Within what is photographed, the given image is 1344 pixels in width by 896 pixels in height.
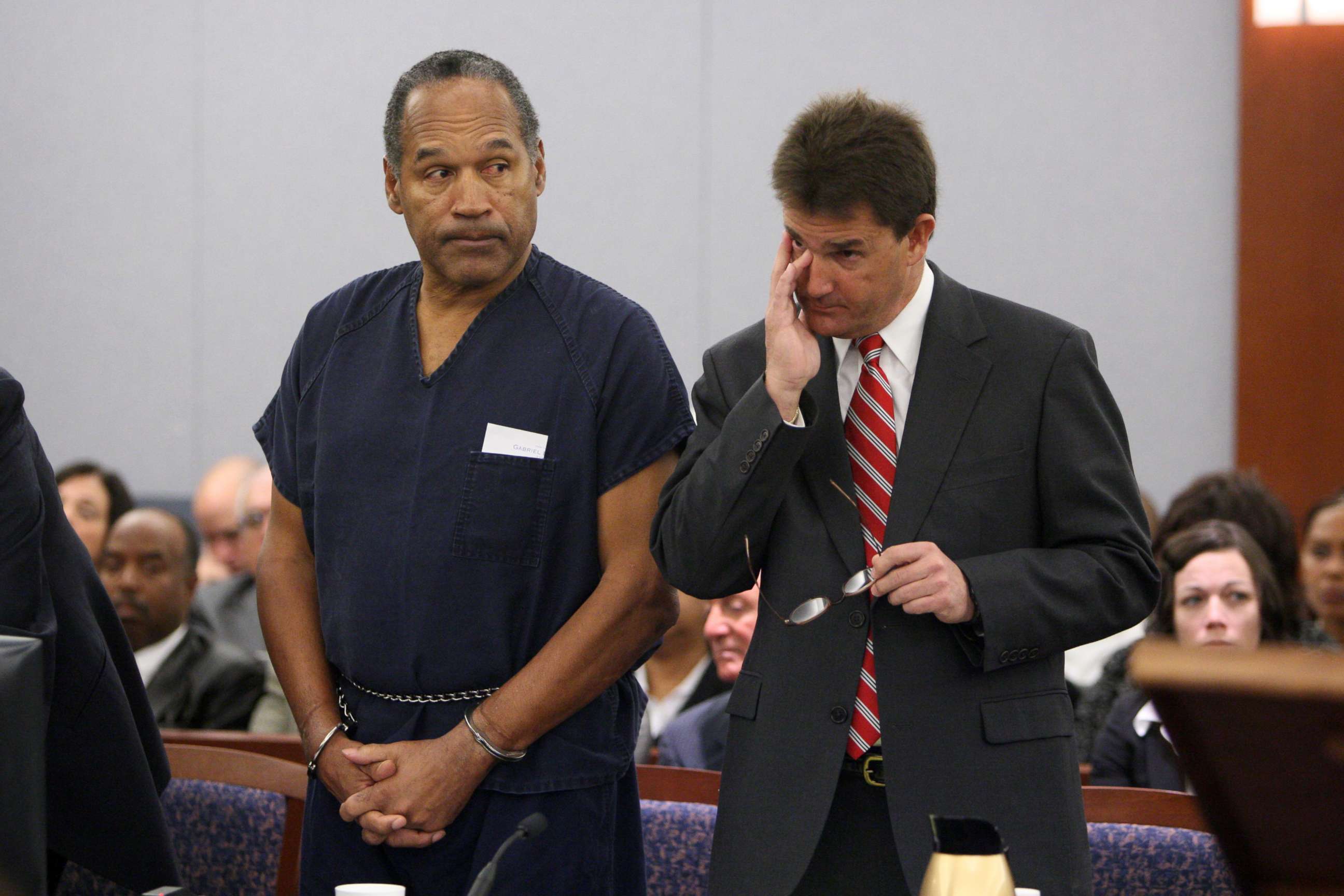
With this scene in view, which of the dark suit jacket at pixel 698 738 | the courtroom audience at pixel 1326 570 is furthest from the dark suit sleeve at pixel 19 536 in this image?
the courtroom audience at pixel 1326 570

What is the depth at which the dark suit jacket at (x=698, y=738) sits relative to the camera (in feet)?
10.1

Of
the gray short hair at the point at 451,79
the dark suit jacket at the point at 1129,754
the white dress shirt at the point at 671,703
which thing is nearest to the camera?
the gray short hair at the point at 451,79

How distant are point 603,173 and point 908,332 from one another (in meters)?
4.51

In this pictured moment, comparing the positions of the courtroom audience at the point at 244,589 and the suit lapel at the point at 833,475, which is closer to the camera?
the suit lapel at the point at 833,475

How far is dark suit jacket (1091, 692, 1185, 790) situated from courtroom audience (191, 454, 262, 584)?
3.14 meters

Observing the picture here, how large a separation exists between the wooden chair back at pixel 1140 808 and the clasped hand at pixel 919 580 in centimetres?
77

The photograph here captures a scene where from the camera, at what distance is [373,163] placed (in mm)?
6090

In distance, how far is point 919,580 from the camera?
1437mm

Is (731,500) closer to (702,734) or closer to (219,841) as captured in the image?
(219,841)

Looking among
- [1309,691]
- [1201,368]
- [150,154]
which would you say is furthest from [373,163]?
[1309,691]

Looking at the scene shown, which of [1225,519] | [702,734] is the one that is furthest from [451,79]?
[1225,519]

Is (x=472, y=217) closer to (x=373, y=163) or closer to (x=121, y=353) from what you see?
(x=373, y=163)

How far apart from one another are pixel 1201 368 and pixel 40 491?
4.81 metres

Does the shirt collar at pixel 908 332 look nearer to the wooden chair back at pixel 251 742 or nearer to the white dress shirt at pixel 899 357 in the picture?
the white dress shirt at pixel 899 357
